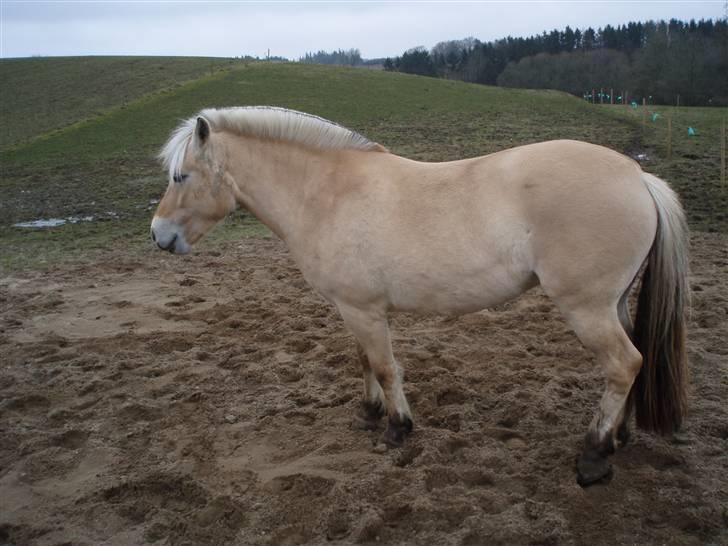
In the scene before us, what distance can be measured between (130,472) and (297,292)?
312 centimetres

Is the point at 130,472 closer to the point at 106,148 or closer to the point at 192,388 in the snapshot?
the point at 192,388

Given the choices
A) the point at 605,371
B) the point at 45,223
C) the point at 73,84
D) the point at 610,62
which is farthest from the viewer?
the point at 610,62

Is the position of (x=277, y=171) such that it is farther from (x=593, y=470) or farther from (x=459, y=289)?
(x=593, y=470)

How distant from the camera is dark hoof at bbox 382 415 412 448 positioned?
11.6 ft

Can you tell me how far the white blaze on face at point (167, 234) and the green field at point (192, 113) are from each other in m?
4.90

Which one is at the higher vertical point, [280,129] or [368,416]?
[280,129]

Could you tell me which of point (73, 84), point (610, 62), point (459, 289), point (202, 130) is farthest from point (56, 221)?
point (610, 62)

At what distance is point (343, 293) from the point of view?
11.1ft

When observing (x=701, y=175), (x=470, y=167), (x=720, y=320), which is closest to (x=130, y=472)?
(x=470, y=167)

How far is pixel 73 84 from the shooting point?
33.8 m

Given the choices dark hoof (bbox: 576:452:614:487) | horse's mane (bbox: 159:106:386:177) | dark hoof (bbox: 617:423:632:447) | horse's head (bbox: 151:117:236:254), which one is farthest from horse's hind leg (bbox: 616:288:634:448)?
horse's head (bbox: 151:117:236:254)

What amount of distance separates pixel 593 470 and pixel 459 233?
1468 mm

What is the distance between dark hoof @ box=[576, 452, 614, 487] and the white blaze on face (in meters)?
2.78

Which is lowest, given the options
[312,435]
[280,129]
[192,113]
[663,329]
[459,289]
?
[312,435]
